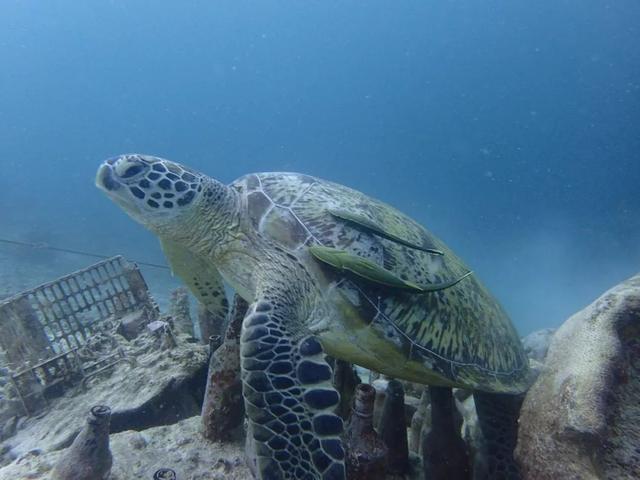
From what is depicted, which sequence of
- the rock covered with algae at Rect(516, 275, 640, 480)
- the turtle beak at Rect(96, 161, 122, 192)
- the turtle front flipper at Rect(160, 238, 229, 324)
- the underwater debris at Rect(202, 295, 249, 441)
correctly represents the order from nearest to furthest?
the rock covered with algae at Rect(516, 275, 640, 480) < the underwater debris at Rect(202, 295, 249, 441) < the turtle beak at Rect(96, 161, 122, 192) < the turtle front flipper at Rect(160, 238, 229, 324)

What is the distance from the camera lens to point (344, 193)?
3.47 m

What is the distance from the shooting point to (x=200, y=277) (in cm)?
379

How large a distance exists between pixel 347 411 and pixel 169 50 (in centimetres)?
13661

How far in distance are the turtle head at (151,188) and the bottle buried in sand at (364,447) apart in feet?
6.52

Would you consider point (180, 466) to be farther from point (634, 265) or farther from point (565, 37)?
point (565, 37)

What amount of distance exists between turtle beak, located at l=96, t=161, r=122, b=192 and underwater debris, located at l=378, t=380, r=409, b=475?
8.23 ft

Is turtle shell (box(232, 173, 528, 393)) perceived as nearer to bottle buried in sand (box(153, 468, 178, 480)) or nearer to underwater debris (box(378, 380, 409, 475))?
underwater debris (box(378, 380, 409, 475))

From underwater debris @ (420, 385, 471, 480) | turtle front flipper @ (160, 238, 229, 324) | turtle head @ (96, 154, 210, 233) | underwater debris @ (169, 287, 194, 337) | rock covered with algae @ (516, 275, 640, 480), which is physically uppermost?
turtle head @ (96, 154, 210, 233)

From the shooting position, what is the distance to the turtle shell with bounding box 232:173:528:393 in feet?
8.84

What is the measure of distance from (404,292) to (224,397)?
1419mm

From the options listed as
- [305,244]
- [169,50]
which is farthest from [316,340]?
[169,50]

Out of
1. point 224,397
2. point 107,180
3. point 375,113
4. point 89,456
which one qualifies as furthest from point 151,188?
point 375,113

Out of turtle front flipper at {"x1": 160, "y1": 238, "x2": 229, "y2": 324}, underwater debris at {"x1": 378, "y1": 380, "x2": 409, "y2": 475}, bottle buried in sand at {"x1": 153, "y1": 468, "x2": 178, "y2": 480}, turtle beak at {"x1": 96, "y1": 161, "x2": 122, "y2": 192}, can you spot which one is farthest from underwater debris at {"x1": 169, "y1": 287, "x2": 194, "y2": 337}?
underwater debris at {"x1": 378, "y1": 380, "x2": 409, "y2": 475}

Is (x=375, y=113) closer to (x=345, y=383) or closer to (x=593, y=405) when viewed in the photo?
(x=345, y=383)
